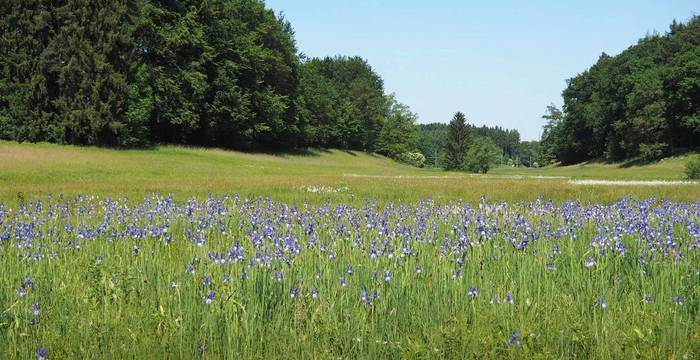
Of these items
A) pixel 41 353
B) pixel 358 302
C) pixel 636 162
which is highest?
pixel 636 162

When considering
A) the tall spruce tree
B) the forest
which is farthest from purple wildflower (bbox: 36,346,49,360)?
the tall spruce tree

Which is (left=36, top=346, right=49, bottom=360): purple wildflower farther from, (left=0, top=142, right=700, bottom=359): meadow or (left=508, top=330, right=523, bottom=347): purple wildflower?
(left=508, top=330, right=523, bottom=347): purple wildflower

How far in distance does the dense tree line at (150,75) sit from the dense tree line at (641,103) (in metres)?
45.3

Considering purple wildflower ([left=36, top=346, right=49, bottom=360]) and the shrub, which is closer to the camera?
purple wildflower ([left=36, top=346, right=49, bottom=360])

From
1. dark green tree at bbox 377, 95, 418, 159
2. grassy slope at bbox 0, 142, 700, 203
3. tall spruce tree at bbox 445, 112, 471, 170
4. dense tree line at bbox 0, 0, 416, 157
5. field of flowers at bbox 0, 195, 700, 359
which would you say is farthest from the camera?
dark green tree at bbox 377, 95, 418, 159

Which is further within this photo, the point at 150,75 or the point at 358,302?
the point at 150,75

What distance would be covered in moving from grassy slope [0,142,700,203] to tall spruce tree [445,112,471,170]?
37388 mm

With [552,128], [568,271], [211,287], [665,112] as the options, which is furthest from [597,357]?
[552,128]

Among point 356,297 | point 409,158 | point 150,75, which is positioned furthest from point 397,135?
point 356,297

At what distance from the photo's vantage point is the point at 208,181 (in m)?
20.7

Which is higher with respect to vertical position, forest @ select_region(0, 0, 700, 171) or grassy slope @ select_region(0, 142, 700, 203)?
forest @ select_region(0, 0, 700, 171)

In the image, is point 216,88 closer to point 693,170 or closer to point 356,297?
point 693,170

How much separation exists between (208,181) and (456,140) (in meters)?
78.4

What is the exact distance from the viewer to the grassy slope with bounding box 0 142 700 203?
633 inches
